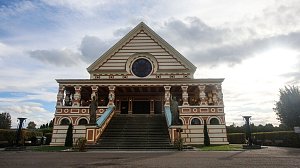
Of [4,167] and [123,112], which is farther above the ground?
[123,112]

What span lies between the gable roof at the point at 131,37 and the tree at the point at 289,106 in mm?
Answer: 14080

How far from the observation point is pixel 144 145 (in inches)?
663

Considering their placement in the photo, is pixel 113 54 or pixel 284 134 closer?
pixel 284 134

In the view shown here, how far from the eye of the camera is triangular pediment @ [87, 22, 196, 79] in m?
27.8

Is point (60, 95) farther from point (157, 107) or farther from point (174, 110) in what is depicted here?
point (174, 110)

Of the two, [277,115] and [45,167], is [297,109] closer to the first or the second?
[277,115]

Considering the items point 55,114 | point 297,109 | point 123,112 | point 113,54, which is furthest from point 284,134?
point 55,114

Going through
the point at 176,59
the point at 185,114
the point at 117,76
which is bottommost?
the point at 185,114

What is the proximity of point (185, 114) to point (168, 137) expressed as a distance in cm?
621

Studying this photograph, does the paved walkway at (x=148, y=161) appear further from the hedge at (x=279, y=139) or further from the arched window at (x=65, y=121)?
the arched window at (x=65, y=121)

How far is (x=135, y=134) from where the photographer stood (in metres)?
19.3

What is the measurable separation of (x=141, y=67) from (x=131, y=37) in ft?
13.8

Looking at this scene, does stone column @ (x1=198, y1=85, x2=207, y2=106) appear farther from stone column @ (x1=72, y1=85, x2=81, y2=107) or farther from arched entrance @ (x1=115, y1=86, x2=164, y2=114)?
stone column @ (x1=72, y1=85, x2=81, y2=107)

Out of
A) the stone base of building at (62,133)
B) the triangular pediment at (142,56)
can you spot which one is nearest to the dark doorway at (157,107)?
the triangular pediment at (142,56)
